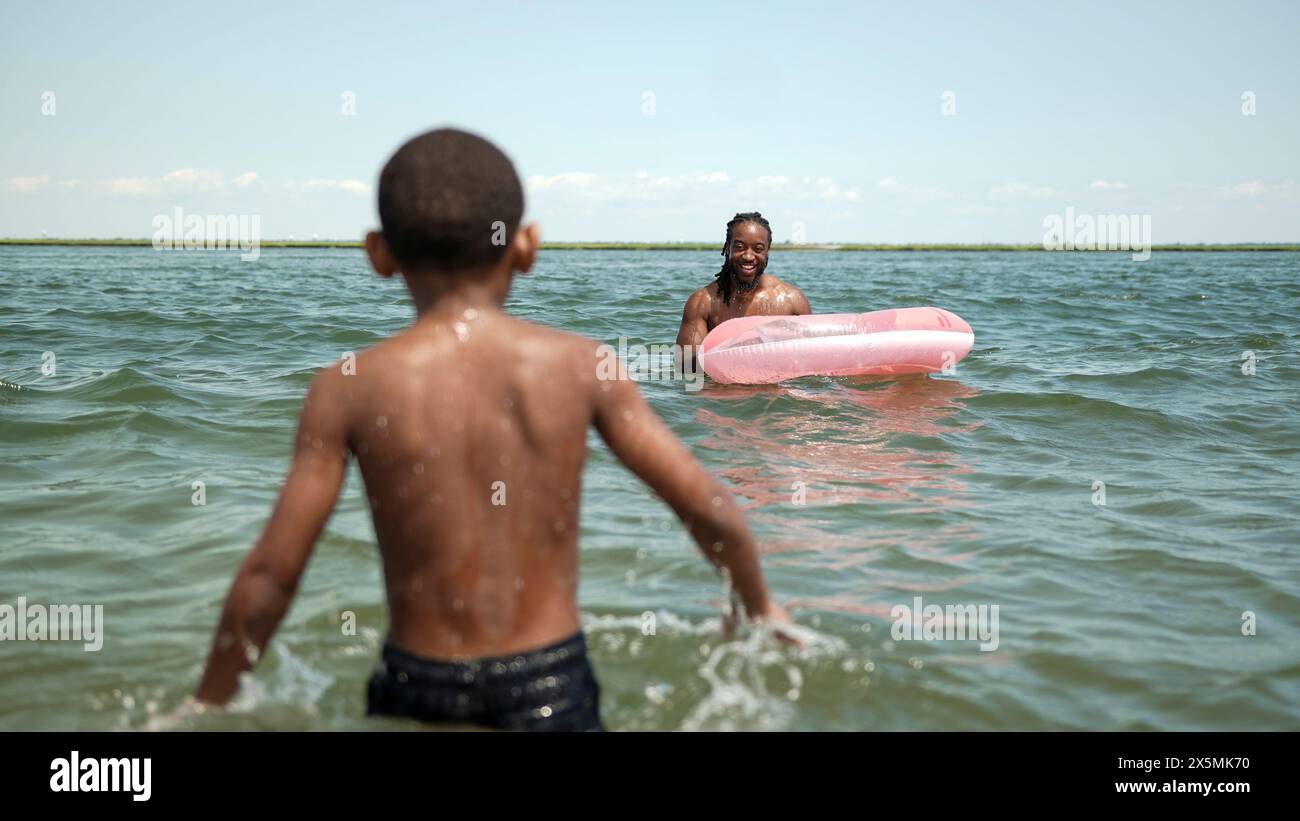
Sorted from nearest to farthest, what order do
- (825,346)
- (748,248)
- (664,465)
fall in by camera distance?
(664,465) → (825,346) → (748,248)

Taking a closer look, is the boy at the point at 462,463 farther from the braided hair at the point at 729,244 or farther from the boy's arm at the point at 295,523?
the braided hair at the point at 729,244

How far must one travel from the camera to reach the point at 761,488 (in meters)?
5.75

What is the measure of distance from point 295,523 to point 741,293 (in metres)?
7.52

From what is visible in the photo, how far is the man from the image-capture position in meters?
9.23

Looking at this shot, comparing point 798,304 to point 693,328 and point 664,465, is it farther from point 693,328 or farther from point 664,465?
point 664,465

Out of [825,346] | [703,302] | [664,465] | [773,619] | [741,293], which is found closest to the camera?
[664,465]

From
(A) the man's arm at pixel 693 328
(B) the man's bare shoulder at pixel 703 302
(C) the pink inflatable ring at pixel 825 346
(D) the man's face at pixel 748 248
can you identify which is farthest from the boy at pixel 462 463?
(B) the man's bare shoulder at pixel 703 302

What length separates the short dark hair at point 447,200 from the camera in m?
2.17

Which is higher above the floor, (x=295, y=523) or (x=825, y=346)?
(x=825, y=346)

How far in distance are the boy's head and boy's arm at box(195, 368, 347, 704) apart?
31cm

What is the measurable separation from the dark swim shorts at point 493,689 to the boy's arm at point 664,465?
37cm

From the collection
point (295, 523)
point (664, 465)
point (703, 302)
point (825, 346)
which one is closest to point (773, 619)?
point (664, 465)

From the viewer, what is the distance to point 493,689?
226 centimetres

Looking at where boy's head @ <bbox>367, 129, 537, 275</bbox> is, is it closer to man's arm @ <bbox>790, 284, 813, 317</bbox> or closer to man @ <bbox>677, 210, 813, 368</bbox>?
man @ <bbox>677, 210, 813, 368</bbox>
